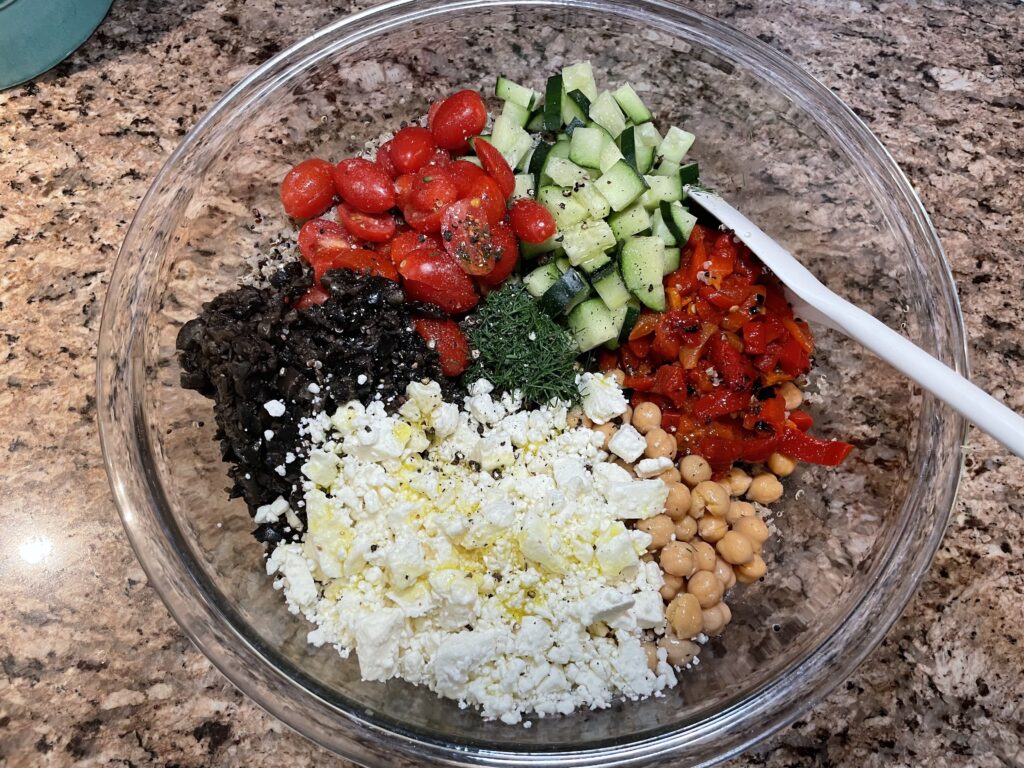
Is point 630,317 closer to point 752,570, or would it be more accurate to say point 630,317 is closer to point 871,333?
point 871,333

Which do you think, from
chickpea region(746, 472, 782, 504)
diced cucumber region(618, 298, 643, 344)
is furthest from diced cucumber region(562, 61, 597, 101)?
chickpea region(746, 472, 782, 504)

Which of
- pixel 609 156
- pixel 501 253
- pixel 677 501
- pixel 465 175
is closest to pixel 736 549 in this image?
pixel 677 501

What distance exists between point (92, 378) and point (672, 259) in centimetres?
153

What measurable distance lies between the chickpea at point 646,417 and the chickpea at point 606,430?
7cm

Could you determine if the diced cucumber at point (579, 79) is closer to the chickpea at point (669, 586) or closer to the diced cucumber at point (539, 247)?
the diced cucumber at point (539, 247)

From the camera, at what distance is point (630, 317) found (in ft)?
6.22

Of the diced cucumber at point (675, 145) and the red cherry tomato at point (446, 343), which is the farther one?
the diced cucumber at point (675, 145)

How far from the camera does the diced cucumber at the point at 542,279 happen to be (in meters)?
1.89

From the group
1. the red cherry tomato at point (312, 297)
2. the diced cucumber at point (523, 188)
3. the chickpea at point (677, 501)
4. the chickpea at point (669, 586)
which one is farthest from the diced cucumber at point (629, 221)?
the chickpea at point (669, 586)

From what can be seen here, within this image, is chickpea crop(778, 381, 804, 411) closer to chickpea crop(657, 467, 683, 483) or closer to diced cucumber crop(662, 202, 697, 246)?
chickpea crop(657, 467, 683, 483)

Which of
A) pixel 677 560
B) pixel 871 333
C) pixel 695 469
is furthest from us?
pixel 695 469

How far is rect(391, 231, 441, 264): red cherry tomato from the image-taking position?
180 centimetres

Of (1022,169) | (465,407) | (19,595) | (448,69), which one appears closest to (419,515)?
(465,407)

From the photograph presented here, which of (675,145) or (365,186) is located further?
(675,145)
